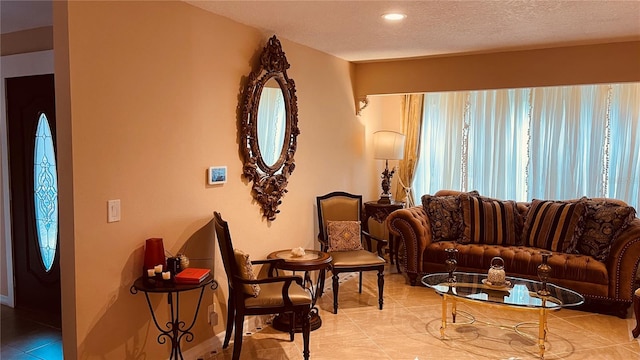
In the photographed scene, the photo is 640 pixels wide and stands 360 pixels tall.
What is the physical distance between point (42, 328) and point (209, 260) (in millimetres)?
1521

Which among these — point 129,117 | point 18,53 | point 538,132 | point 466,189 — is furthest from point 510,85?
point 18,53

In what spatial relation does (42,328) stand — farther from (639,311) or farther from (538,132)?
(538,132)

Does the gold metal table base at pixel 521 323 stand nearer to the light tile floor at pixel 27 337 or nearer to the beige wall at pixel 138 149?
the beige wall at pixel 138 149

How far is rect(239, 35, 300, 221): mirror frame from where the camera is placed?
12.8ft

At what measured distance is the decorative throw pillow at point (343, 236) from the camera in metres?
4.79

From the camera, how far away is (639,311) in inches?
149

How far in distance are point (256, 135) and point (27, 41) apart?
6.63ft

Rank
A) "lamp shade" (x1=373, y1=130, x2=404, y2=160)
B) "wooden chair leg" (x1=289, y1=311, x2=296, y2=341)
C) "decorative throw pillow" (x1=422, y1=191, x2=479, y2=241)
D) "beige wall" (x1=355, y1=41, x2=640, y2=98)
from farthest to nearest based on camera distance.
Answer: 1. "lamp shade" (x1=373, y1=130, x2=404, y2=160)
2. "decorative throw pillow" (x1=422, y1=191, x2=479, y2=241)
3. "beige wall" (x1=355, y1=41, x2=640, y2=98)
4. "wooden chair leg" (x1=289, y1=311, x2=296, y2=341)

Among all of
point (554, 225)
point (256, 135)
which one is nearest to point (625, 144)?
point (554, 225)

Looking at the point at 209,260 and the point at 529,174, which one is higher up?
the point at 529,174

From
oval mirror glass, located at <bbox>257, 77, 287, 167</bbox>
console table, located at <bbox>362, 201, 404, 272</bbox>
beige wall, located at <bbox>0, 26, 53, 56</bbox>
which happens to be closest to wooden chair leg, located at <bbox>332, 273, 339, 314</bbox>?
oval mirror glass, located at <bbox>257, 77, 287, 167</bbox>

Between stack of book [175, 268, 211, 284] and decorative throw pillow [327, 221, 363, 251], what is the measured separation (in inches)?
75.2

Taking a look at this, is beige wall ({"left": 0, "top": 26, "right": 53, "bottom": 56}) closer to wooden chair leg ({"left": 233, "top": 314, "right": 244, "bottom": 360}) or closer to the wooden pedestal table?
the wooden pedestal table

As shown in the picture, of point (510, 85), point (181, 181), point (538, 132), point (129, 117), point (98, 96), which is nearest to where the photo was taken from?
point (98, 96)
